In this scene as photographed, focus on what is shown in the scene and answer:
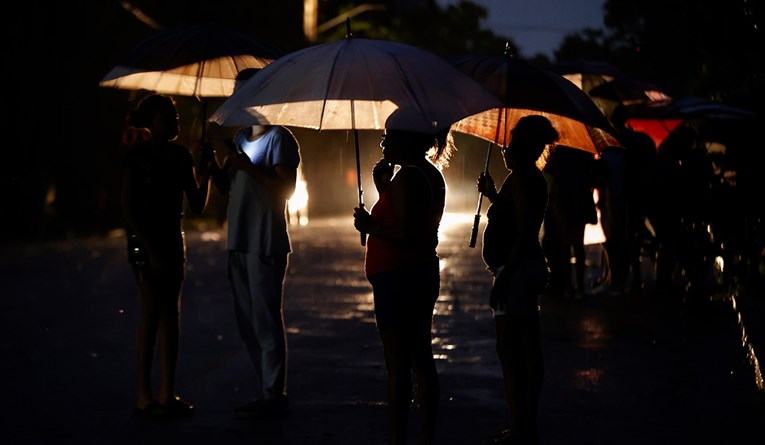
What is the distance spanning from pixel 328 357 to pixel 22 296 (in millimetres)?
5978

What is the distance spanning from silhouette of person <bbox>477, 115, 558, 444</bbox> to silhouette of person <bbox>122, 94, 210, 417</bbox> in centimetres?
189

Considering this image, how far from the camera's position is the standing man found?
8445 millimetres

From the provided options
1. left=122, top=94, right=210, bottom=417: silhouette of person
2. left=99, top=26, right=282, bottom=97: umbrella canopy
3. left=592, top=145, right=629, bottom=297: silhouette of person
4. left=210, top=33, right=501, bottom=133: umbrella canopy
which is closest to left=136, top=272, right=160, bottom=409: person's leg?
left=122, top=94, right=210, bottom=417: silhouette of person

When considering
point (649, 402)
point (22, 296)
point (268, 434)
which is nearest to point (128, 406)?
point (268, 434)

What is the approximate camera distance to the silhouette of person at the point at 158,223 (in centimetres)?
840

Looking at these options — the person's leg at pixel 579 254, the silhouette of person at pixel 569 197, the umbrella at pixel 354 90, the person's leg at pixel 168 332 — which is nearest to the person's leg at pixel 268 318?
the person's leg at pixel 168 332

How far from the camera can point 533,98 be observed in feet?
25.6

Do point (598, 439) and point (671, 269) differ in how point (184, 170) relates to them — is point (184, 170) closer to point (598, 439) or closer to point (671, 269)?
point (598, 439)

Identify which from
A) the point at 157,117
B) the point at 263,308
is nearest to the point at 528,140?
the point at 263,308

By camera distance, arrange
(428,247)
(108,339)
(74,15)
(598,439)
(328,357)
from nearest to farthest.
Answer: (428,247)
(598,439)
(328,357)
(108,339)
(74,15)

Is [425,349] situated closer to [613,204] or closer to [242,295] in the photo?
[242,295]

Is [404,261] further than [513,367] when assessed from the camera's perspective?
No

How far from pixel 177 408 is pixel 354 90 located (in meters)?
2.49

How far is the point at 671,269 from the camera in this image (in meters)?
15.6
